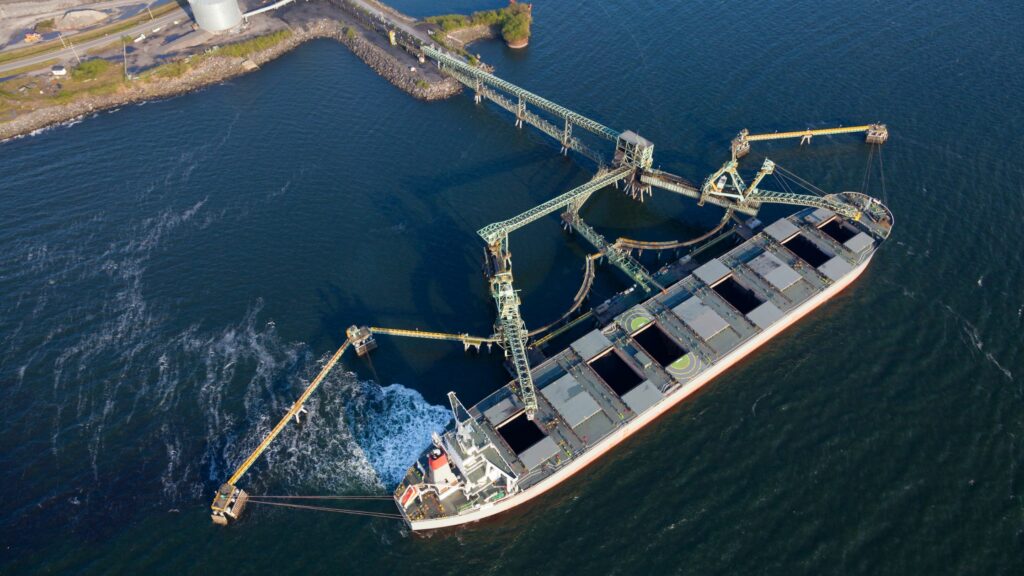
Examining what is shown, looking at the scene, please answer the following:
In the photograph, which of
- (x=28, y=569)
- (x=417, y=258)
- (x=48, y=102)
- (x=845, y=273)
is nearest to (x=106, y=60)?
(x=48, y=102)

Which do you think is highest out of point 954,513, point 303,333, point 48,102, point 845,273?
point 48,102

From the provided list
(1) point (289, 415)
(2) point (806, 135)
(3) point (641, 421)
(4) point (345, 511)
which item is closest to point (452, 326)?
(1) point (289, 415)

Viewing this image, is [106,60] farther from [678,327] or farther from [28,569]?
[678,327]

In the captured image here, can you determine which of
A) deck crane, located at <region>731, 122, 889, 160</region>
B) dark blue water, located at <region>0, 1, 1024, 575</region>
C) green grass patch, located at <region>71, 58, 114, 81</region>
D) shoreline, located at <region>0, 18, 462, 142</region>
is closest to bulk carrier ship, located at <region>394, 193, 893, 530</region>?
dark blue water, located at <region>0, 1, 1024, 575</region>

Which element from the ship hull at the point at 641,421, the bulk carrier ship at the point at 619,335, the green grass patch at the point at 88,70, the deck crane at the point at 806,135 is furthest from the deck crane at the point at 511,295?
the green grass patch at the point at 88,70

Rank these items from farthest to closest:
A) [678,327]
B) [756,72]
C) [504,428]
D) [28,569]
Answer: [756,72] < [678,327] < [504,428] < [28,569]

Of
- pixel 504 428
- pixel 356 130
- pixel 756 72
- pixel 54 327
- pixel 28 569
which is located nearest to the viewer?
pixel 28 569
